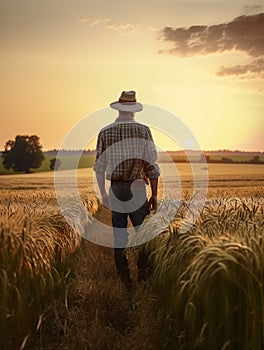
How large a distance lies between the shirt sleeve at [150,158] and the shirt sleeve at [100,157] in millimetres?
519

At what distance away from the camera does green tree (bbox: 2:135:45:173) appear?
5131cm

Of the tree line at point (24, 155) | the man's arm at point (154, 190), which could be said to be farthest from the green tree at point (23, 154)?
the man's arm at point (154, 190)

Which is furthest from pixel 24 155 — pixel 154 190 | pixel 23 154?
pixel 154 190

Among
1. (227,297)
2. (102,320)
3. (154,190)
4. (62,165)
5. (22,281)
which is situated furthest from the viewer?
(62,165)

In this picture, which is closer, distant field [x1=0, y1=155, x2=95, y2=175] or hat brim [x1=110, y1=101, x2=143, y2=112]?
hat brim [x1=110, y1=101, x2=143, y2=112]

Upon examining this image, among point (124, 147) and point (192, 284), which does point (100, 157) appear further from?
point (192, 284)

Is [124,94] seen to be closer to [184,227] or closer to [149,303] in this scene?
[184,227]

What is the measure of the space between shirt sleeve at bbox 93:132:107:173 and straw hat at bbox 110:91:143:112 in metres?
0.42

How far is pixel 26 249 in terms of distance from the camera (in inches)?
172

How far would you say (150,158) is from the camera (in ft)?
21.1

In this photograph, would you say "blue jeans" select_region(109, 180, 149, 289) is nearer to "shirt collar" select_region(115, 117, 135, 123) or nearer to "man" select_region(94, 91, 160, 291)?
"man" select_region(94, 91, 160, 291)

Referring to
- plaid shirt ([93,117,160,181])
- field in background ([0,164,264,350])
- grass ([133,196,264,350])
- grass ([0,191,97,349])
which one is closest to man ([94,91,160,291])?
plaid shirt ([93,117,160,181])

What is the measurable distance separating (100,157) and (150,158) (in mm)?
618

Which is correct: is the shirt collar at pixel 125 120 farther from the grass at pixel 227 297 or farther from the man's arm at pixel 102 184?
the grass at pixel 227 297
